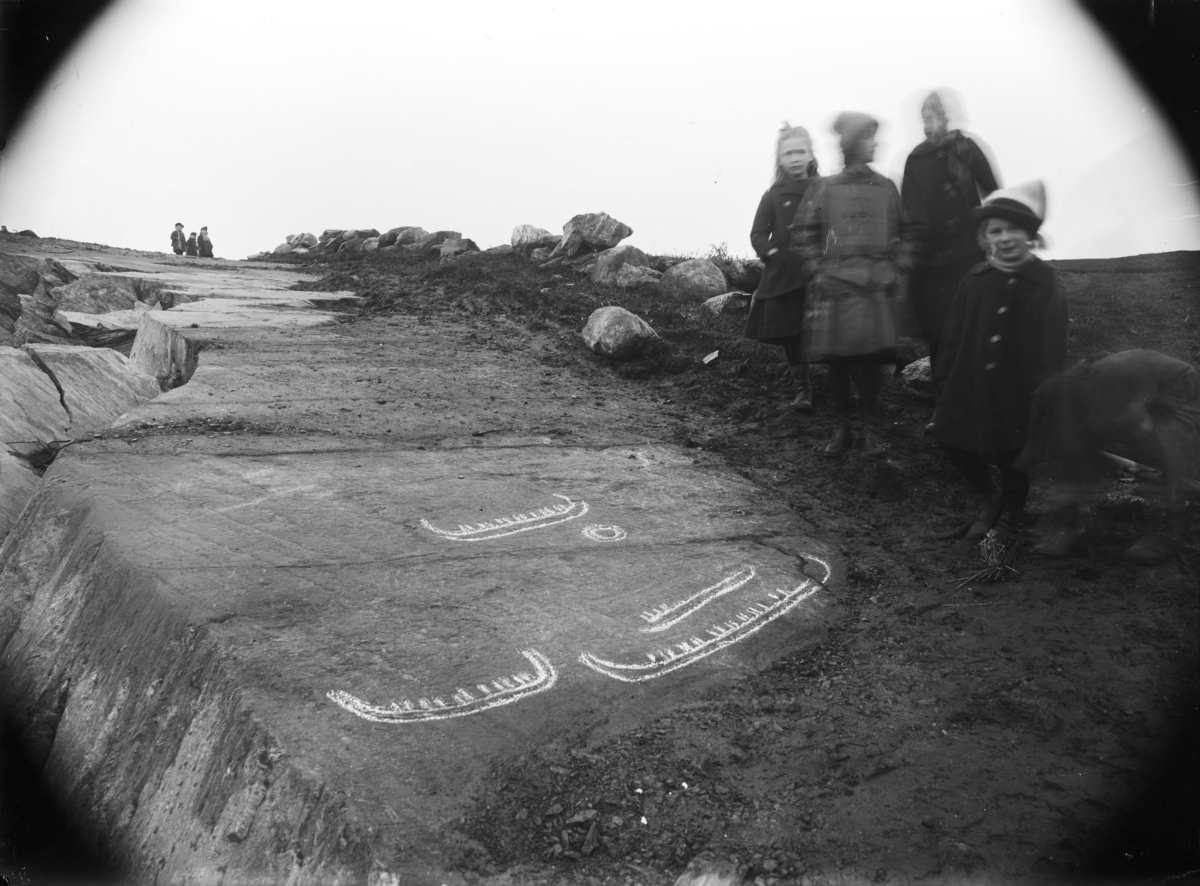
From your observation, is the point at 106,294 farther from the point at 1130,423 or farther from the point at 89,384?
the point at 1130,423

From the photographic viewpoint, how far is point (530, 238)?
520 inches

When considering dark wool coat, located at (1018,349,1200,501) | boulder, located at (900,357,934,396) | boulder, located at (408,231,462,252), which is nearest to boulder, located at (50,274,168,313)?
boulder, located at (408,231,462,252)

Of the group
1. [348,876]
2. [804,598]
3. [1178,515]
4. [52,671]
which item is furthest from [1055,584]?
[52,671]

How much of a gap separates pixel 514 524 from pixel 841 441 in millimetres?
1999

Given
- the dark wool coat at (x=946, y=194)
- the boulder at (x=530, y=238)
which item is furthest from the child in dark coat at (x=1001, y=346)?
the boulder at (x=530, y=238)

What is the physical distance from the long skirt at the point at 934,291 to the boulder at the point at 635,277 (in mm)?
5164

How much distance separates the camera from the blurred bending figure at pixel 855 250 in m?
4.27

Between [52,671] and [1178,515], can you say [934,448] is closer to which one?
[1178,515]

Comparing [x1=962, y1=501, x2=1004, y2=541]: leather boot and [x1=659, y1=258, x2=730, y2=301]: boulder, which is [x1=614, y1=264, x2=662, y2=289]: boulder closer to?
[x1=659, y1=258, x2=730, y2=301]: boulder

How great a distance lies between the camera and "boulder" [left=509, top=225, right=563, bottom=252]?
1306cm

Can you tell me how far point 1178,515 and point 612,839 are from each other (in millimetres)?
2430

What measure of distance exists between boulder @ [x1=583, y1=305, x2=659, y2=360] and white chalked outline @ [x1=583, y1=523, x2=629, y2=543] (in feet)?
10.8

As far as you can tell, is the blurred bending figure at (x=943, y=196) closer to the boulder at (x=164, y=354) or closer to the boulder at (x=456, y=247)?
the boulder at (x=164, y=354)

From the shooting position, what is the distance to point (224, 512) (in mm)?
3729
